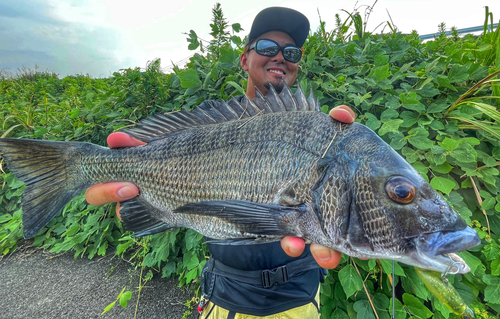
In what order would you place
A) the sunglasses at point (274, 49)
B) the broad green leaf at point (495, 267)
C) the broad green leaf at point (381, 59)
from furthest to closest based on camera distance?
the sunglasses at point (274, 49), the broad green leaf at point (381, 59), the broad green leaf at point (495, 267)

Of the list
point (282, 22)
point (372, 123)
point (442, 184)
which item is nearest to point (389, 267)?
point (442, 184)

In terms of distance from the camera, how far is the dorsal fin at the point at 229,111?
48.4 inches

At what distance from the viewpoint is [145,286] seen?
2627 mm

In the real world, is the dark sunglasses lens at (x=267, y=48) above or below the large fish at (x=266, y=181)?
above

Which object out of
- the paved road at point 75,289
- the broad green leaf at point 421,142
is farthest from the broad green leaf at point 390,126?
the paved road at point 75,289

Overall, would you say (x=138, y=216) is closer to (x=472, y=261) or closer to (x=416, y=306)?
(x=416, y=306)

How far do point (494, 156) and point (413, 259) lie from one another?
1.28 metres

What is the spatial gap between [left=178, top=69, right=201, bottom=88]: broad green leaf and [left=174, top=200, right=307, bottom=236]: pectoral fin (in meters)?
1.68

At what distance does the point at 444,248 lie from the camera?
74 centimetres

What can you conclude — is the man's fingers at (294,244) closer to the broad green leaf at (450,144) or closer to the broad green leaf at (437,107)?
the broad green leaf at (450,144)

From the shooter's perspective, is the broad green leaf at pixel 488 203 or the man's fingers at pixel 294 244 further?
the broad green leaf at pixel 488 203

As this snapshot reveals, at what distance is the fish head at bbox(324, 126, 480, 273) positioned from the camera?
29.7 inches

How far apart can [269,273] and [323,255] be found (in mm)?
409

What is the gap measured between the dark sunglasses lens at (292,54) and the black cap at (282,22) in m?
0.18
